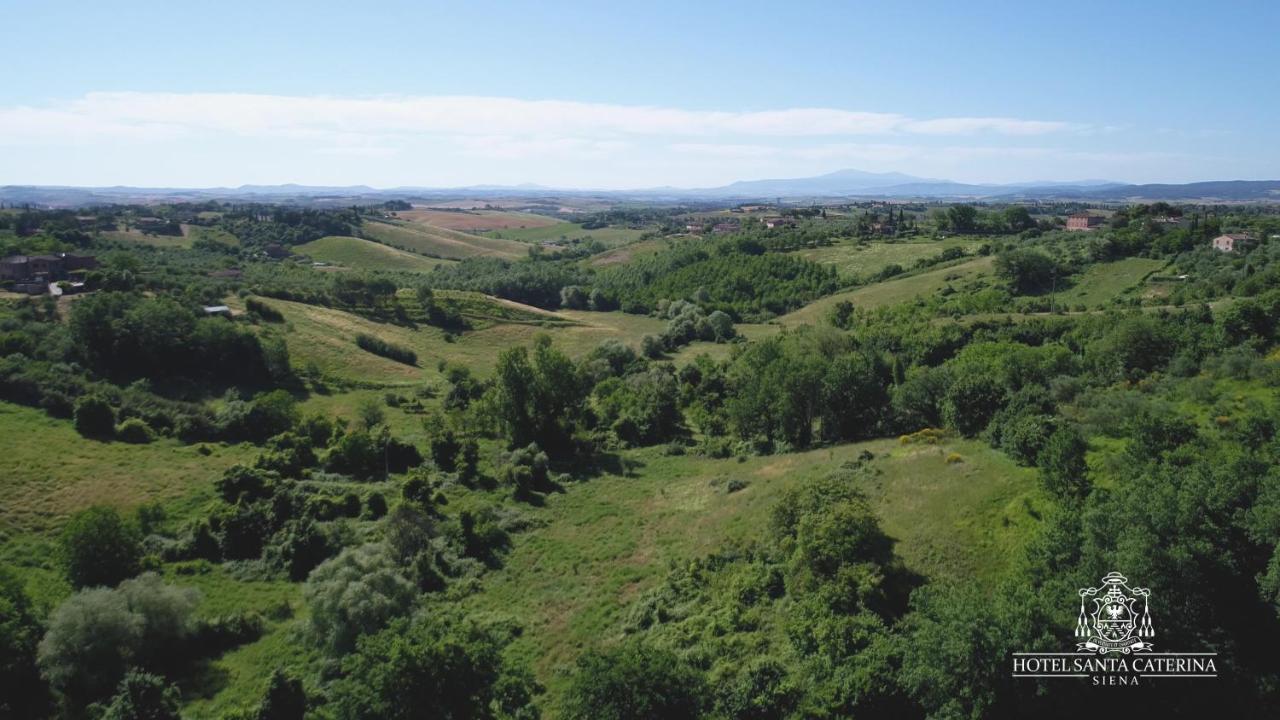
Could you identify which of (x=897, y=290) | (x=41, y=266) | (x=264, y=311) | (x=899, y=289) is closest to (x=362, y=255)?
(x=41, y=266)

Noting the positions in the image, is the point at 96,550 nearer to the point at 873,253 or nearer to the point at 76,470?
the point at 76,470


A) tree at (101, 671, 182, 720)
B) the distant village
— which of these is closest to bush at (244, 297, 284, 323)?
the distant village

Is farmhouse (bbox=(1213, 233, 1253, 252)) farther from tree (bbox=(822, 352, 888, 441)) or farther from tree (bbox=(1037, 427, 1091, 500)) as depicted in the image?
tree (bbox=(1037, 427, 1091, 500))

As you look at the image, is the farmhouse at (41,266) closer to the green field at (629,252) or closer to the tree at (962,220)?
the green field at (629,252)

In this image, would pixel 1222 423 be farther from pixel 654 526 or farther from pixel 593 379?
pixel 593 379

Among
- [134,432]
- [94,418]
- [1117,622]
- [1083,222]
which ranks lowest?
[134,432]

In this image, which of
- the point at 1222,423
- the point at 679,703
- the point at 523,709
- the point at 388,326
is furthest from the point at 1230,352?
the point at 388,326
